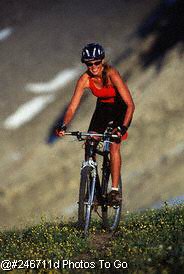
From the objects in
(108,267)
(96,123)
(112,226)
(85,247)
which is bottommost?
(108,267)

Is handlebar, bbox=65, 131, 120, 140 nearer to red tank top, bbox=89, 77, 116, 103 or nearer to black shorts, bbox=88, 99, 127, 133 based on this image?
black shorts, bbox=88, 99, 127, 133

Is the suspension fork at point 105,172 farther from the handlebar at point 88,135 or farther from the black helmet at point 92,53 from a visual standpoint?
the black helmet at point 92,53

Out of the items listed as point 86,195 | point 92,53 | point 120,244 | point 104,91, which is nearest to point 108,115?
point 104,91

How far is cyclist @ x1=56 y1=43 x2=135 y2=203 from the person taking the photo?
10164 millimetres

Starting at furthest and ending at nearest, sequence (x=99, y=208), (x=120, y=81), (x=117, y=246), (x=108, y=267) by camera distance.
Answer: (x=99, y=208) < (x=120, y=81) < (x=117, y=246) < (x=108, y=267)

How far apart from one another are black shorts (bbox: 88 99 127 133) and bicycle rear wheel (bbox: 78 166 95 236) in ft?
2.59

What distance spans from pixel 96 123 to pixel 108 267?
3124 mm

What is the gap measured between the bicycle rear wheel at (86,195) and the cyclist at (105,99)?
537 millimetres

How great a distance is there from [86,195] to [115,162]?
814mm

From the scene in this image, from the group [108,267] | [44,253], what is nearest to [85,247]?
[44,253]

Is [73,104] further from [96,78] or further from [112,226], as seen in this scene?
[112,226]

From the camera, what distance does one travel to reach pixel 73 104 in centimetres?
1047

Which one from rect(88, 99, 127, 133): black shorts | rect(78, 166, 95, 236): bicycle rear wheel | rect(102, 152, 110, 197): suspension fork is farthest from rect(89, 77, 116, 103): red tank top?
rect(78, 166, 95, 236): bicycle rear wheel

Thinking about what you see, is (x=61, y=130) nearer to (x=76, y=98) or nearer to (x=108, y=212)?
(x=76, y=98)
